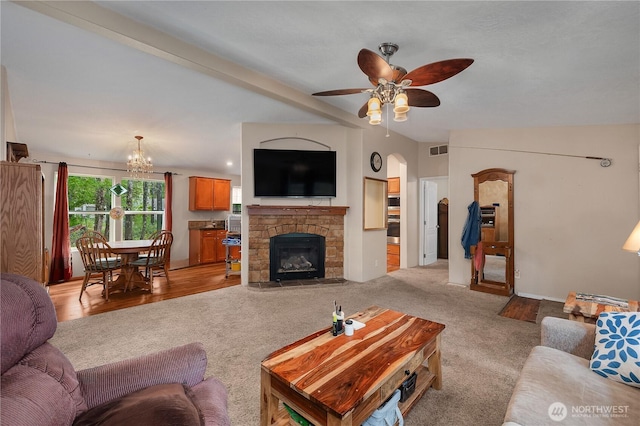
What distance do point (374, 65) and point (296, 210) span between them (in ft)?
9.31

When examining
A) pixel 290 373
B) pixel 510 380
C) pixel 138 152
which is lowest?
pixel 510 380

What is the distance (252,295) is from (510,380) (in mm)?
3044

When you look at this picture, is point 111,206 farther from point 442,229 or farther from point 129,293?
point 442,229

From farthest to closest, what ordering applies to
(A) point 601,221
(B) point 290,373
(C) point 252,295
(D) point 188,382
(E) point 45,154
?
1. (E) point 45,154
2. (C) point 252,295
3. (A) point 601,221
4. (B) point 290,373
5. (D) point 188,382

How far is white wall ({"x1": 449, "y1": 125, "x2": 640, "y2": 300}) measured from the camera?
359 cm

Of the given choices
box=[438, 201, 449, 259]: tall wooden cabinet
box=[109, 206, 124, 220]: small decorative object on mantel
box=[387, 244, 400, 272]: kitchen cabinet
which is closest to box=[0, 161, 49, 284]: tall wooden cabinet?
box=[109, 206, 124, 220]: small decorative object on mantel

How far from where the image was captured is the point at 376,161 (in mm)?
4977

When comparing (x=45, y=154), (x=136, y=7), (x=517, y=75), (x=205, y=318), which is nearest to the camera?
(x=136, y=7)

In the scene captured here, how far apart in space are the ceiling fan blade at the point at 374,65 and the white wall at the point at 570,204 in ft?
10.1

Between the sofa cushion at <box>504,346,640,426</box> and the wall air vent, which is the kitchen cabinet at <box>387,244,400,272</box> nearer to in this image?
the wall air vent

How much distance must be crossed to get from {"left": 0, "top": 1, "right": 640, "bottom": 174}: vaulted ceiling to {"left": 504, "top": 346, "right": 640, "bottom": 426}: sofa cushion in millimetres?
2199

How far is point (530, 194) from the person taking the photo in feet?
13.5

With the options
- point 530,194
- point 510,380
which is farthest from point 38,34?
point 530,194

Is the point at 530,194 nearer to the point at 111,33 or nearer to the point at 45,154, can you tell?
the point at 111,33
